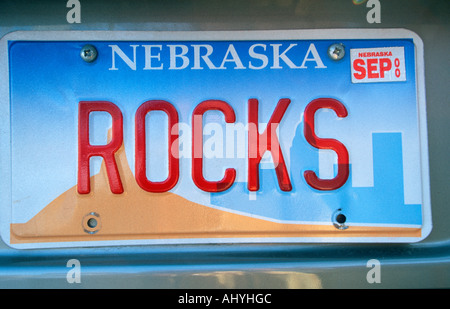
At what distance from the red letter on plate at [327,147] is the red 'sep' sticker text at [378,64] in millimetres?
130

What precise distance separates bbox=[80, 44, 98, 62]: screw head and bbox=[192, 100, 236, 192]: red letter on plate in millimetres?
407

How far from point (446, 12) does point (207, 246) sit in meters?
1.19

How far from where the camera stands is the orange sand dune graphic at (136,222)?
139cm

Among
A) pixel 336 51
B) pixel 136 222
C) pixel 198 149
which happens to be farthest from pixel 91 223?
pixel 336 51

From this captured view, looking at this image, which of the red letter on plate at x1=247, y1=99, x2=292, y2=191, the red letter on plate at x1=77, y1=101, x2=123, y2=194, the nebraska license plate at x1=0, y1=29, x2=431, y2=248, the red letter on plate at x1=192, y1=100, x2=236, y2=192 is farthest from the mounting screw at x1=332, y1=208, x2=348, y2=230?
the red letter on plate at x1=77, y1=101, x2=123, y2=194

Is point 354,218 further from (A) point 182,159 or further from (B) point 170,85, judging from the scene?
(B) point 170,85

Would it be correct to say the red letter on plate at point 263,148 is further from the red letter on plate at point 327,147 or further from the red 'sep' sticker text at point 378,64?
the red 'sep' sticker text at point 378,64

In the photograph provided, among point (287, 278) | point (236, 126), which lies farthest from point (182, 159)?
point (287, 278)

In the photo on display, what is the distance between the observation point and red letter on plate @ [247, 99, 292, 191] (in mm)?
1384

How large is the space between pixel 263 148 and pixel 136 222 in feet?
1.68

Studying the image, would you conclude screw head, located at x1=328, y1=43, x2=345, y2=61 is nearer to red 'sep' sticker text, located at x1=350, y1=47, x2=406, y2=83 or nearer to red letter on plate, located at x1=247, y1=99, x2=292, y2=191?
red 'sep' sticker text, located at x1=350, y1=47, x2=406, y2=83

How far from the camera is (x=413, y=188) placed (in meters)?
1.40

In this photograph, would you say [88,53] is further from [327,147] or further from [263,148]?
[327,147]

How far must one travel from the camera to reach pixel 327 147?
4.57ft
